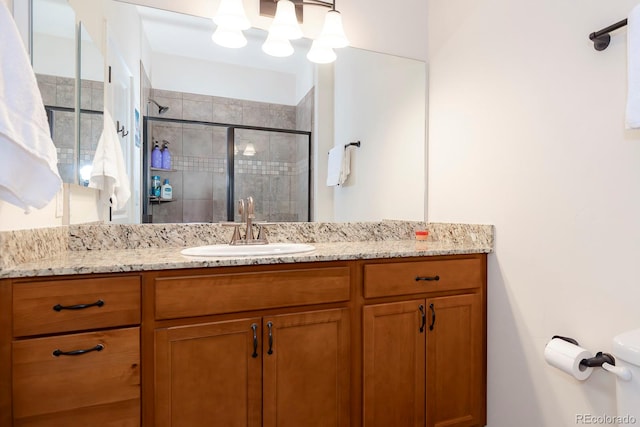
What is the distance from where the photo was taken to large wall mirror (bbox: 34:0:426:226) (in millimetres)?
1555

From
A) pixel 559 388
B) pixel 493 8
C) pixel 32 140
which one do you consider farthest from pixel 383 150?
pixel 32 140

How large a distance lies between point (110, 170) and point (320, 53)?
44.7 inches

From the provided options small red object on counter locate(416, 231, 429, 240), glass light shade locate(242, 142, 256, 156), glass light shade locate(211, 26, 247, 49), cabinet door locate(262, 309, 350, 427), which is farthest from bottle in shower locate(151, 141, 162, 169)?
small red object on counter locate(416, 231, 429, 240)

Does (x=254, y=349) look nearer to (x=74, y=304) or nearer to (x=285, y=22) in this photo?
(x=74, y=304)

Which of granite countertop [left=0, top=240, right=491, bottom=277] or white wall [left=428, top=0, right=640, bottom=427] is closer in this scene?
granite countertop [left=0, top=240, right=491, bottom=277]

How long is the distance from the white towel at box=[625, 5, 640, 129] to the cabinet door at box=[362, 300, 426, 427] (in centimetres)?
94

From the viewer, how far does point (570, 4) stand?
1.29 m

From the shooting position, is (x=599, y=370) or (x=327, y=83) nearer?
(x=599, y=370)

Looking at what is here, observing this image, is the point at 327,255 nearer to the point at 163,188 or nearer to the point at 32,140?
the point at 163,188

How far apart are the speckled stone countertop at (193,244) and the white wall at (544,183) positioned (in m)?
0.22

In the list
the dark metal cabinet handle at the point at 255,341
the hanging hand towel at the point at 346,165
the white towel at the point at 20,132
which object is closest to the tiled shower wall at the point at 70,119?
the white towel at the point at 20,132

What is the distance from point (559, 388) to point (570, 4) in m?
1.46

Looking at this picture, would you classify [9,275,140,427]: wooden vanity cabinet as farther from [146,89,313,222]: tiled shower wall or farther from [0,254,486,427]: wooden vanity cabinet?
[146,89,313,222]: tiled shower wall

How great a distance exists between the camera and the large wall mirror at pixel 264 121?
5.10 feet
